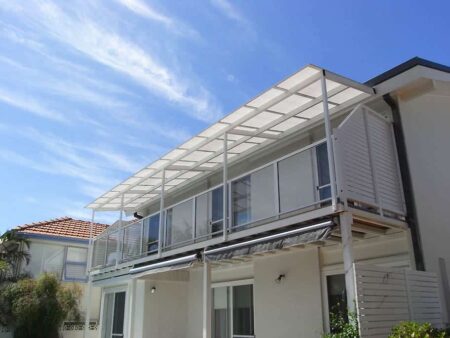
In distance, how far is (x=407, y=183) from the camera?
10.6 m

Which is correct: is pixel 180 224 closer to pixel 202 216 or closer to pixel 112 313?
pixel 202 216

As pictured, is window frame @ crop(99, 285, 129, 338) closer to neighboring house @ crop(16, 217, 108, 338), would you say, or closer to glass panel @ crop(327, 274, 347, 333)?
neighboring house @ crop(16, 217, 108, 338)

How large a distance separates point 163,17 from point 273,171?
17.3 feet

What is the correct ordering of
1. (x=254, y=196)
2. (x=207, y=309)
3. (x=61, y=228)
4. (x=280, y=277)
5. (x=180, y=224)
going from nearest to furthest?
(x=254, y=196)
(x=207, y=309)
(x=280, y=277)
(x=180, y=224)
(x=61, y=228)

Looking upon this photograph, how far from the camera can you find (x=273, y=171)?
11.5m

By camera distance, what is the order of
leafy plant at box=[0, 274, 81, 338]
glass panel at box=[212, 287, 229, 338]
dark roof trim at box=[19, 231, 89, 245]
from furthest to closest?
dark roof trim at box=[19, 231, 89, 245], leafy plant at box=[0, 274, 81, 338], glass panel at box=[212, 287, 229, 338]

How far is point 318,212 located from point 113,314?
13620mm

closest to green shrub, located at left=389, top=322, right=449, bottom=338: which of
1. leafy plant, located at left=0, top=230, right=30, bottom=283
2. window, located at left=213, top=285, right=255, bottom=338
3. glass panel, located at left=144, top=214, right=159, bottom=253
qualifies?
window, located at left=213, top=285, right=255, bottom=338

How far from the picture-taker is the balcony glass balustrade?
10.7m

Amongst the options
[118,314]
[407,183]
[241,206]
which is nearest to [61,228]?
[118,314]

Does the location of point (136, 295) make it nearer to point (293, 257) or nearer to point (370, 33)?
point (293, 257)

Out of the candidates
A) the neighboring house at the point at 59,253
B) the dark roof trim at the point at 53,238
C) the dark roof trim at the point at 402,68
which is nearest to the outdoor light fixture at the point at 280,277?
the dark roof trim at the point at 402,68

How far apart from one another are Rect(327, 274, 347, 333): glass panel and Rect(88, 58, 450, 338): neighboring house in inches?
1.5

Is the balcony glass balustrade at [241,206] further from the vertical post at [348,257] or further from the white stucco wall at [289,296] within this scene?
the white stucco wall at [289,296]
